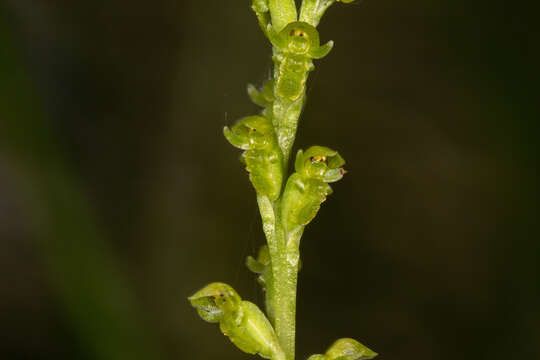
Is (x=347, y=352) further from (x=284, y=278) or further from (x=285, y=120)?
(x=285, y=120)

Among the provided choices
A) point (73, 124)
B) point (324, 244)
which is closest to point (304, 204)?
point (324, 244)

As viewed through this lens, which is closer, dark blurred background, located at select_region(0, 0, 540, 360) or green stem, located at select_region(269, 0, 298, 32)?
green stem, located at select_region(269, 0, 298, 32)

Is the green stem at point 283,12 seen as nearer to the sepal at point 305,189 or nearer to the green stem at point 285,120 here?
the green stem at point 285,120

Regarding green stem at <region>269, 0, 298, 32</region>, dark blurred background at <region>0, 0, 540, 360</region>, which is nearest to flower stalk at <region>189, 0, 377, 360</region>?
green stem at <region>269, 0, 298, 32</region>

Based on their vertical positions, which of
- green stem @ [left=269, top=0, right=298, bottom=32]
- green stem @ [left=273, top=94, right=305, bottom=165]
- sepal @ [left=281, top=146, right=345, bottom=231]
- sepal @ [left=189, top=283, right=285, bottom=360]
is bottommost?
sepal @ [left=189, top=283, right=285, bottom=360]

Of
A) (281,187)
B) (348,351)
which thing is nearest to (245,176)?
(281,187)

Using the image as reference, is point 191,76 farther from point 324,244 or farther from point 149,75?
point 324,244

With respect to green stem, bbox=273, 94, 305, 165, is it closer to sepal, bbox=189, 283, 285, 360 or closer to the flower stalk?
the flower stalk

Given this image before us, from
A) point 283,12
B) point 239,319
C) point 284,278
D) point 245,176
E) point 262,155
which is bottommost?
point 239,319
